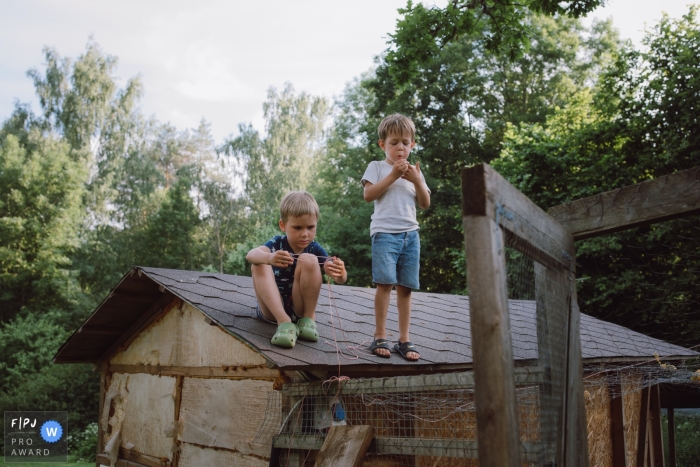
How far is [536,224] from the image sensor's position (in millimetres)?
2223

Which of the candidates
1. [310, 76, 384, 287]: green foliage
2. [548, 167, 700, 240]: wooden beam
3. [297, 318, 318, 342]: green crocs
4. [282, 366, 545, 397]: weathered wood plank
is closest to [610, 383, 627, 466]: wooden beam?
[297, 318, 318, 342]: green crocs

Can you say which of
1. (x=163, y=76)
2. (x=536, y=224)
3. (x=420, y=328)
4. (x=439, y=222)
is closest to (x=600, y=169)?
(x=439, y=222)

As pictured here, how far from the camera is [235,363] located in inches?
195

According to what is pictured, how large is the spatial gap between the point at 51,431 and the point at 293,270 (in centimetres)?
1428

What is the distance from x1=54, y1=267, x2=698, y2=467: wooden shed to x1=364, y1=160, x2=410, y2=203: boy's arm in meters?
1.16

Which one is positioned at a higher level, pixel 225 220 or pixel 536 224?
pixel 225 220

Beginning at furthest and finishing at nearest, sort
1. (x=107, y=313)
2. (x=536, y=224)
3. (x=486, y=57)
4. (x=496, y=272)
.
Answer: (x=486, y=57) → (x=107, y=313) → (x=536, y=224) → (x=496, y=272)

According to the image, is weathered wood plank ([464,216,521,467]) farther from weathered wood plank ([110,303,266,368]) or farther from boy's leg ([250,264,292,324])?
weathered wood plank ([110,303,266,368])

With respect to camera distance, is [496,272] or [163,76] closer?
[496,272]

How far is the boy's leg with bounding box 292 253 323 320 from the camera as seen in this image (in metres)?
4.36

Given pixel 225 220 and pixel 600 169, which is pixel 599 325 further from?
pixel 225 220

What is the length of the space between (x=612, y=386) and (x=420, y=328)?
123 inches

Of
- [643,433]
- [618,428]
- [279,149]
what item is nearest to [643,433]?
[643,433]

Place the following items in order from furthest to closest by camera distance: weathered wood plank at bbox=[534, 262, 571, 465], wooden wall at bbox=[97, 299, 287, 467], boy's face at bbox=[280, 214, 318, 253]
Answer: wooden wall at bbox=[97, 299, 287, 467], boy's face at bbox=[280, 214, 318, 253], weathered wood plank at bbox=[534, 262, 571, 465]
